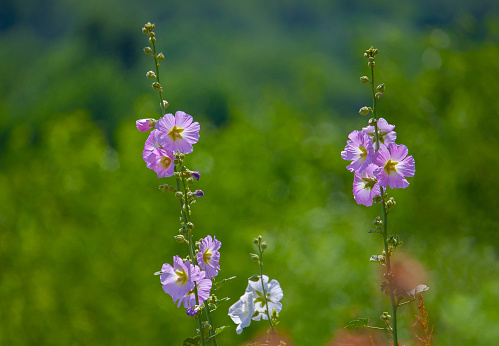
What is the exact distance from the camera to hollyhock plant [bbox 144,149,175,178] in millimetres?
1593

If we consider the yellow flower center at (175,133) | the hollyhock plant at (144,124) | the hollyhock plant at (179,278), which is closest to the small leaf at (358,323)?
Answer: the hollyhock plant at (179,278)

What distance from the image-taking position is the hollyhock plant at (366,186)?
1539 mm

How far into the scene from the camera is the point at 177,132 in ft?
5.42

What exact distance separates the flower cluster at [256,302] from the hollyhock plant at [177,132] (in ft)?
1.40

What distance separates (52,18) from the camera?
8912cm

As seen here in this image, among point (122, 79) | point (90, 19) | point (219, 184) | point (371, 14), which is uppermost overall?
point (371, 14)

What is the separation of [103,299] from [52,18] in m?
90.2

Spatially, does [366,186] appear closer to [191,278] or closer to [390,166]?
[390,166]

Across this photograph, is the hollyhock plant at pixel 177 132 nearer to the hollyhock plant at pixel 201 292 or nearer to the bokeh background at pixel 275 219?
the hollyhock plant at pixel 201 292

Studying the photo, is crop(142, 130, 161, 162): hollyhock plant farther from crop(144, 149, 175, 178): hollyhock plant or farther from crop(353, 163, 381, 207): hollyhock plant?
crop(353, 163, 381, 207): hollyhock plant

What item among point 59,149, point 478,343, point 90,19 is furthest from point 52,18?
point 478,343

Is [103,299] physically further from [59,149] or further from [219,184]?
[59,149]

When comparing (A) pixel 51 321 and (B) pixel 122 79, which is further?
(B) pixel 122 79

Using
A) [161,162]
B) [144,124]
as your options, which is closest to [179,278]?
[161,162]
